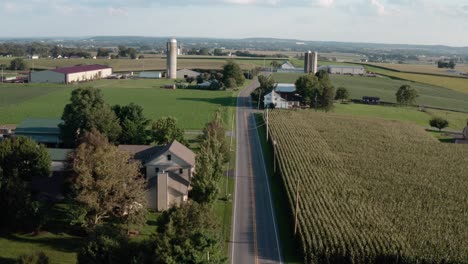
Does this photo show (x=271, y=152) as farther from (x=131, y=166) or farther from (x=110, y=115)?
(x=131, y=166)

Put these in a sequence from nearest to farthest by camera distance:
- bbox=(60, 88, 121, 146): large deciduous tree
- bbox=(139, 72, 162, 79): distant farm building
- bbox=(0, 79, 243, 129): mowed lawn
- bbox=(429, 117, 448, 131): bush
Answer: bbox=(60, 88, 121, 146): large deciduous tree → bbox=(429, 117, 448, 131): bush → bbox=(0, 79, 243, 129): mowed lawn → bbox=(139, 72, 162, 79): distant farm building

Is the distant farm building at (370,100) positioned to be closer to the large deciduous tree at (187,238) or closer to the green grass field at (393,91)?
the green grass field at (393,91)

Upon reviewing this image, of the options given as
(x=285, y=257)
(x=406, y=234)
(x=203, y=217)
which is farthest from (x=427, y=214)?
(x=203, y=217)

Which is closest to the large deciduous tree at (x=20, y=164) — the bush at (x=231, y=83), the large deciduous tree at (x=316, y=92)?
the large deciduous tree at (x=316, y=92)

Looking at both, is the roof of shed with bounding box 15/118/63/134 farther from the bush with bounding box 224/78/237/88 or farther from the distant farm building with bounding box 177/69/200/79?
the distant farm building with bounding box 177/69/200/79

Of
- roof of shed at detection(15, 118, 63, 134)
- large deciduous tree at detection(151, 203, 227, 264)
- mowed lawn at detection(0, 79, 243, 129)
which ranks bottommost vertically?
mowed lawn at detection(0, 79, 243, 129)

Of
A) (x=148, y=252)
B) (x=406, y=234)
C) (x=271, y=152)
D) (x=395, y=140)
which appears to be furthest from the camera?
(x=395, y=140)

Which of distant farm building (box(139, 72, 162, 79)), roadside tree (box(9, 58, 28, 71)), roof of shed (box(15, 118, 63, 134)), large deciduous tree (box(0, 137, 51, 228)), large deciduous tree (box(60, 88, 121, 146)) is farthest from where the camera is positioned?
roadside tree (box(9, 58, 28, 71))

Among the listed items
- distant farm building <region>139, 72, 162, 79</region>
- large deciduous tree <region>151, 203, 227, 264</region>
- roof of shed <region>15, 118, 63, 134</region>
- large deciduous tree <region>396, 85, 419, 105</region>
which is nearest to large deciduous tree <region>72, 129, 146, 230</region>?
large deciduous tree <region>151, 203, 227, 264</region>
